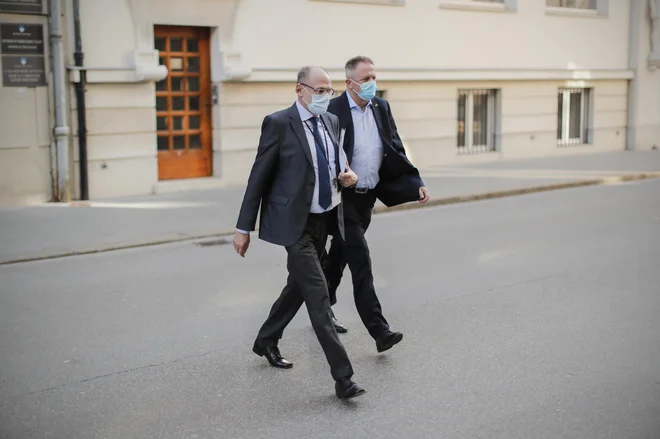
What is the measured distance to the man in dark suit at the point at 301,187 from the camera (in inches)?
218

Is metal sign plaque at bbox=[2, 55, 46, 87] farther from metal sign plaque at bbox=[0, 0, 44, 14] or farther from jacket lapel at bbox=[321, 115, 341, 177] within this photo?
jacket lapel at bbox=[321, 115, 341, 177]

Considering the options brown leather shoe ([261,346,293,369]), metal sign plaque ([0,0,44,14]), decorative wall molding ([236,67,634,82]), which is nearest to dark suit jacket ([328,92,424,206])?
brown leather shoe ([261,346,293,369])

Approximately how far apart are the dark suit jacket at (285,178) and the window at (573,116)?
54.6 ft

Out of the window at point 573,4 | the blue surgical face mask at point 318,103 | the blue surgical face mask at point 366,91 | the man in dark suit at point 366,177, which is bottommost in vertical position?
the man in dark suit at point 366,177

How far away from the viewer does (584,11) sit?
21.5 metres

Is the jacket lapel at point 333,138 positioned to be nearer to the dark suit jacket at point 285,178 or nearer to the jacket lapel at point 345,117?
the dark suit jacket at point 285,178

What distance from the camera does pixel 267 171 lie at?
18.3ft

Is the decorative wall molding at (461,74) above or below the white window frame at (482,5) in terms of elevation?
below

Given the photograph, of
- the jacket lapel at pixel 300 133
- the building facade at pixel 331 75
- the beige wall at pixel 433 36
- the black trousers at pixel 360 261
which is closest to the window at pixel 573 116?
the building facade at pixel 331 75

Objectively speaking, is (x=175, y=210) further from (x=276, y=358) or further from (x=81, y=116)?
(x=276, y=358)

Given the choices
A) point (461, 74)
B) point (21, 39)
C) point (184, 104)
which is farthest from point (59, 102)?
point (461, 74)

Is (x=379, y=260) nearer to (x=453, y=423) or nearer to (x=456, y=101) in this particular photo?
(x=453, y=423)

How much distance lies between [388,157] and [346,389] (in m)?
1.89

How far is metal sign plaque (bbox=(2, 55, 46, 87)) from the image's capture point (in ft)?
43.0
